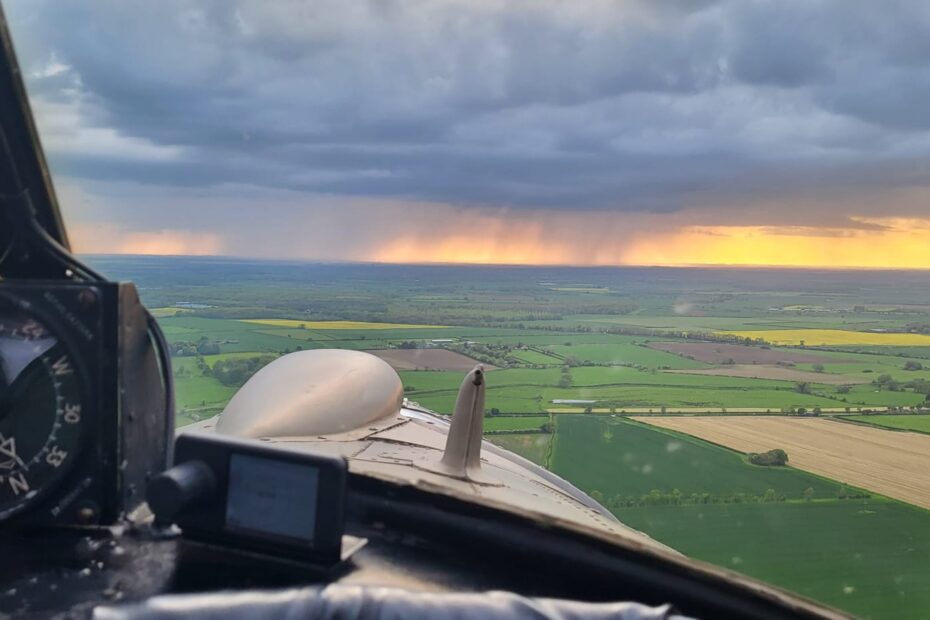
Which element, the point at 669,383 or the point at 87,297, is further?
the point at 669,383

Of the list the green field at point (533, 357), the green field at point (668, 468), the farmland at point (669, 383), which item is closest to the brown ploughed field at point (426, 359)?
the farmland at point (669, 383)

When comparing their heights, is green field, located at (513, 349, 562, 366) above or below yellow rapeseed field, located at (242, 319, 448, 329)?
below

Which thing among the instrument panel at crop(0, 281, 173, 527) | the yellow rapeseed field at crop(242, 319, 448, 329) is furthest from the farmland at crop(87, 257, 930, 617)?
the instrument panel at crop(0, 281, 173, 527)

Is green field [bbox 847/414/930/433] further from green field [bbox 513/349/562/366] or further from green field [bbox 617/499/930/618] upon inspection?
green field [bbox 513/349/562/366]

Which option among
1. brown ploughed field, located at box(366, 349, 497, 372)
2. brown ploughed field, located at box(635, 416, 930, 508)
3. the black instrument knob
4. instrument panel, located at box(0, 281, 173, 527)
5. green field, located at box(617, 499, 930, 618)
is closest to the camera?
the black instrument knob

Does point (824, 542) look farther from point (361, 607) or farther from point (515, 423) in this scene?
point (361, 607)

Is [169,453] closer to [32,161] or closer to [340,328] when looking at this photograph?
[32,161]

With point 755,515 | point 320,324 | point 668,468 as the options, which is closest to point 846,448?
point 755,515
